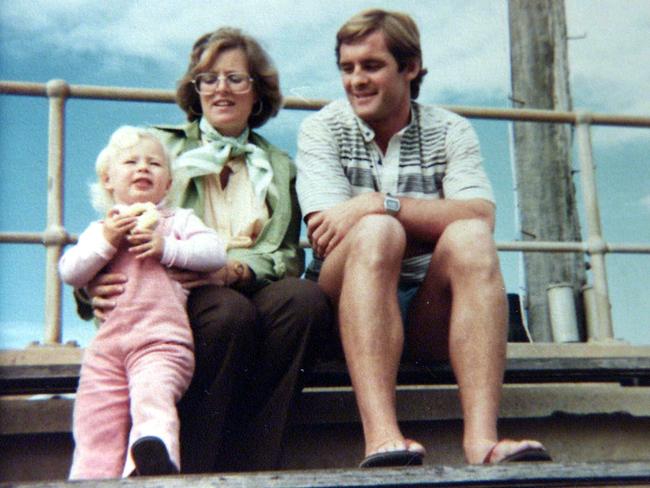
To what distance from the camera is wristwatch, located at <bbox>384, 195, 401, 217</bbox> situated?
7.40 ft

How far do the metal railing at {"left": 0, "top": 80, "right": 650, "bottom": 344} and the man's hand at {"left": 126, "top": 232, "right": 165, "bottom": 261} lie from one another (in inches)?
27.9

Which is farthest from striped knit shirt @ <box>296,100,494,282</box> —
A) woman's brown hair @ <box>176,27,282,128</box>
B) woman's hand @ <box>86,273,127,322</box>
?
woman's hand @ <box>86,273,127,322</box>

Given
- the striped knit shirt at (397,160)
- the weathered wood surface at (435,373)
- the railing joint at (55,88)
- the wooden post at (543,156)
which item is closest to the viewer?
the weathered wood surface at (435,373)

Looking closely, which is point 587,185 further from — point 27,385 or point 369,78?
point 27,385

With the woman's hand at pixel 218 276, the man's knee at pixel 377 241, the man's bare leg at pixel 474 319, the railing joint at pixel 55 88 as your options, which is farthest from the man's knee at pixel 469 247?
the railing joint at pixel 55 88

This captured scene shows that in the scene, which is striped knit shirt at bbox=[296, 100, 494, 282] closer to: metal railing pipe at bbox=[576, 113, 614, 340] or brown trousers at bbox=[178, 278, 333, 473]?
brown trousers at bbox=[178, 278, 333, 473]

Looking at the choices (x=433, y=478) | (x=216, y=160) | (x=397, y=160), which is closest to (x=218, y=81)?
(x=216, y=160)

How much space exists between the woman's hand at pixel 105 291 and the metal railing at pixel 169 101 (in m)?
0.64

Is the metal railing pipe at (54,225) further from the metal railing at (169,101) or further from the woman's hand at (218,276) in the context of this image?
the woman's hand at (218,276)

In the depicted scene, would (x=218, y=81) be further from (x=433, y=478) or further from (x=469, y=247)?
(x=433, y=478)

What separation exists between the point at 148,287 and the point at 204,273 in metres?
0.12

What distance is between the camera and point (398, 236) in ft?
6.79

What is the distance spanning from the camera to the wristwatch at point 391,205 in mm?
2256

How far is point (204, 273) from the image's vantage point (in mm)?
2125
